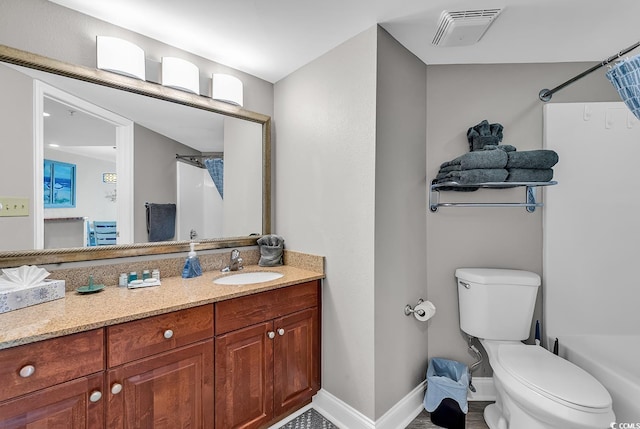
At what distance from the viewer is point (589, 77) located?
1854 millimetres

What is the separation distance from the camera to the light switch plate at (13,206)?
1.22 meters

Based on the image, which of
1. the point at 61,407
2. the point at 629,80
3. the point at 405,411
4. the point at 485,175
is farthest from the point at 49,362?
the point at 629,80

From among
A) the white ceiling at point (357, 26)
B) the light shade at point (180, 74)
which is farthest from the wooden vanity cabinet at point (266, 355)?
the white ceiling at point (357, 26)

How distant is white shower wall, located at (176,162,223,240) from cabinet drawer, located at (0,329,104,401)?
0.82 metres

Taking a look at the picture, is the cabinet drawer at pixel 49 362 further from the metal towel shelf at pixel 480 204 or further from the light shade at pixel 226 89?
the metal towel shelf at pixel 480 204

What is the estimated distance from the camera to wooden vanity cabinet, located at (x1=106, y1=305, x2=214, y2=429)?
108 centimetres

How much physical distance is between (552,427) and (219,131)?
8.00ft

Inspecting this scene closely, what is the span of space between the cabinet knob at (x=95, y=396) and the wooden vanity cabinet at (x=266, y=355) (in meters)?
0.44

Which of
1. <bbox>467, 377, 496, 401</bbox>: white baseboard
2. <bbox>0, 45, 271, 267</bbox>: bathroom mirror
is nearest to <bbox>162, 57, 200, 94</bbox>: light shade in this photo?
<bbox>0, 45, 271, 267</bbox>: bathroom mirror

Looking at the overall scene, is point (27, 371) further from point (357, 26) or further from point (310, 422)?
point (357, 26)

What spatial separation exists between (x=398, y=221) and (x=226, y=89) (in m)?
1.42

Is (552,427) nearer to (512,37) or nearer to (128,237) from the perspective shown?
(512,37)

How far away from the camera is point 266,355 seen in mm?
1519

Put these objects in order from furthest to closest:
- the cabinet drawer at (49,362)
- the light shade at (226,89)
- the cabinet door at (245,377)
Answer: the light shade at (226,89) → the cabinet door at (245,377) → the cabinet drawer at (49,362)
